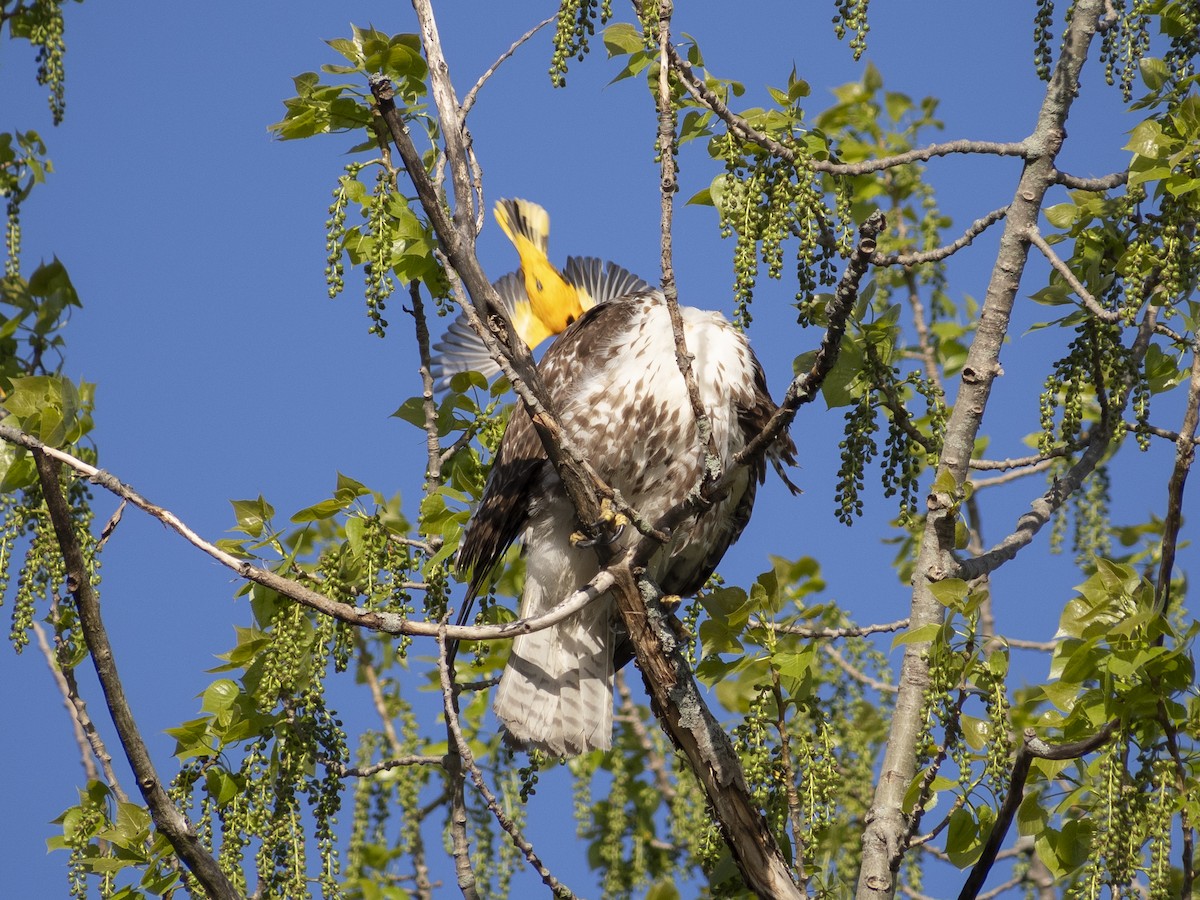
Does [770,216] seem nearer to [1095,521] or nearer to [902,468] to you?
[902,468]

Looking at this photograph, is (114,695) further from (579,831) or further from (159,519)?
(579,831)

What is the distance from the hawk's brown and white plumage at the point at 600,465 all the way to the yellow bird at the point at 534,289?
122 cm

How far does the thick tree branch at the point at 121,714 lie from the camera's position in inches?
111

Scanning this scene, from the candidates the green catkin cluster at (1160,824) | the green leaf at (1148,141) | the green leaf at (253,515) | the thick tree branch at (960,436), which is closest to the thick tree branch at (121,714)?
the green leaf at (253,515)

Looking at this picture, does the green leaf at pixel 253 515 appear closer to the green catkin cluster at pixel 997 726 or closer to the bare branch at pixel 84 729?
the bare branch at pixel 84 729

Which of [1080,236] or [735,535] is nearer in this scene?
[1080,236]

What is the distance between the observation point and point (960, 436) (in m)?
3.22

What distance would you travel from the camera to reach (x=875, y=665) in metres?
5.14

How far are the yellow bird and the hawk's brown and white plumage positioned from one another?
1.22 m

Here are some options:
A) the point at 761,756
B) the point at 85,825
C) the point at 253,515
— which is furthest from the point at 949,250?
the point at 85,825

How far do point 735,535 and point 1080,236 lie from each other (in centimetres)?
165

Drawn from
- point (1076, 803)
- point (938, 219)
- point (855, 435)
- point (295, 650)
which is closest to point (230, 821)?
point (295, 650)

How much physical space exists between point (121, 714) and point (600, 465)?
1.81m

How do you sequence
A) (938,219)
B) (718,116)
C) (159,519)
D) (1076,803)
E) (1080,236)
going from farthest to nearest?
1. (938,219)
2. (1080,236)
3. (718,116)
4. (1076,803)
5. (159,519)
